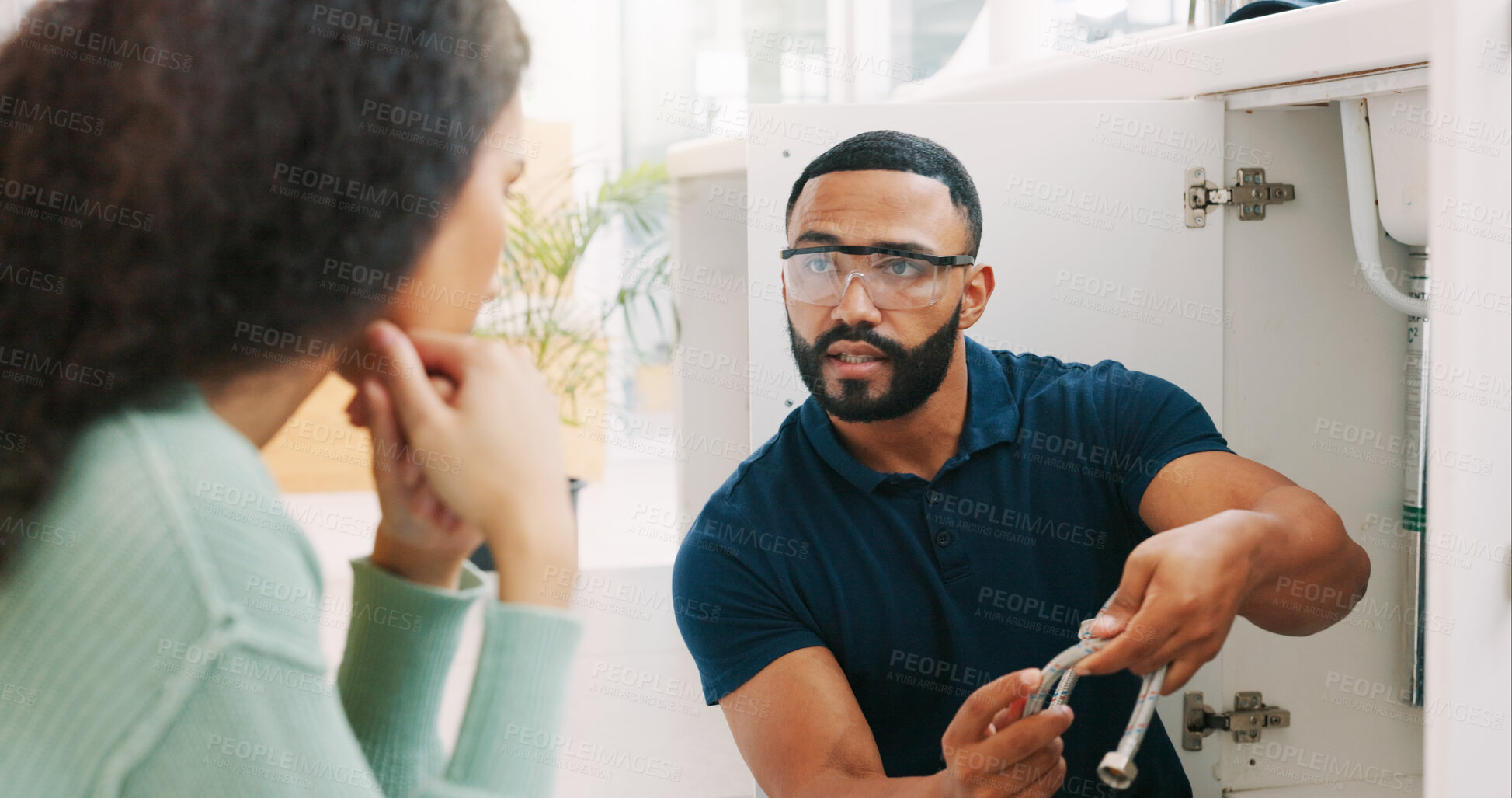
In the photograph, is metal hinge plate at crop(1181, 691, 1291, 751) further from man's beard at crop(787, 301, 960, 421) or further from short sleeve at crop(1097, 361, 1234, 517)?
man's beard at crop(787, 301, 960, 421)

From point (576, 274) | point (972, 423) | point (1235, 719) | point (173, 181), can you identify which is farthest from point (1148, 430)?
point (576, 274)

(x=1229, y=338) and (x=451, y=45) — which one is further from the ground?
(x=451, y=45)

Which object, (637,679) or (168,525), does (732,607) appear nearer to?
(168,525)

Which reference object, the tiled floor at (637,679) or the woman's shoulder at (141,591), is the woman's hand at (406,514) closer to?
the woman's shoulder at (141,591)

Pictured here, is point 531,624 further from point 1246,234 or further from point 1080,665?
point 1246,234

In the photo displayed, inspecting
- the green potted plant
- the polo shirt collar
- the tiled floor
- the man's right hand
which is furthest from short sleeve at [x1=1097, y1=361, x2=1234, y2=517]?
the green potted plant

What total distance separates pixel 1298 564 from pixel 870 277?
1.49ft

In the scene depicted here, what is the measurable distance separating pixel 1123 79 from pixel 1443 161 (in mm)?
675

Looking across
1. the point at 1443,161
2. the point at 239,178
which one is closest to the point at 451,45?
the point at 239,178

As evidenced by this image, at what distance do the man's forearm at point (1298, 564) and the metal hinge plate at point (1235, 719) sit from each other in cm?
23

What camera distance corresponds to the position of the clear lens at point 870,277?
1045 millimetres

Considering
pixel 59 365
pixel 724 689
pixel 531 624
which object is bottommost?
pixel 724 689

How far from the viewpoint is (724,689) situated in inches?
41.4

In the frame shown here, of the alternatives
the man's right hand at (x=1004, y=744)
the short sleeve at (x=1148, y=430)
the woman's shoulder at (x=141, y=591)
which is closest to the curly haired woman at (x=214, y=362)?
the woman's shoulder at (x=141, y=591)
